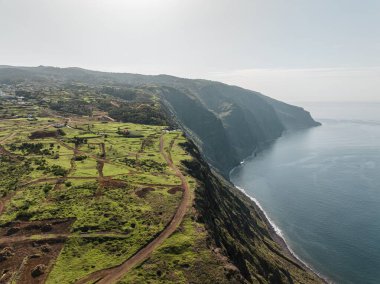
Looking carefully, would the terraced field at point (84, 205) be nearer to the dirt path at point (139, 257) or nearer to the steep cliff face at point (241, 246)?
the dirt path at point (139, 257)

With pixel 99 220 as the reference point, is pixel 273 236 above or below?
below

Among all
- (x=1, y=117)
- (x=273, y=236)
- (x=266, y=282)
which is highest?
(x=1, y=117)

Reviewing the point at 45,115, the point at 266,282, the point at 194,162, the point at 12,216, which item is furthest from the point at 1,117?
the point at 266,282

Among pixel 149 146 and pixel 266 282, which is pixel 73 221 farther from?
pixel 149 146

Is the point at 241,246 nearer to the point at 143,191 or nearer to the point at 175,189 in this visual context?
the point at 175,189

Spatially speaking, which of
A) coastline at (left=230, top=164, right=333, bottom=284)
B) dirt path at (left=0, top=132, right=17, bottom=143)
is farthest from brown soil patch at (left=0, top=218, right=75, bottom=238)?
coastline at (left=230, top=164, right=333, bottom=284)

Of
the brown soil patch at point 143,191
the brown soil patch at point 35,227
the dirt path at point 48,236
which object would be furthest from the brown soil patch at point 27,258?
the brown soil patch at point 143,191

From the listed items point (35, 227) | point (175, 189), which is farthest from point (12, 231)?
point (175, 189)

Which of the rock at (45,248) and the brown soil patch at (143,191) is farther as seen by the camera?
the brown soil patch at (143,191)
